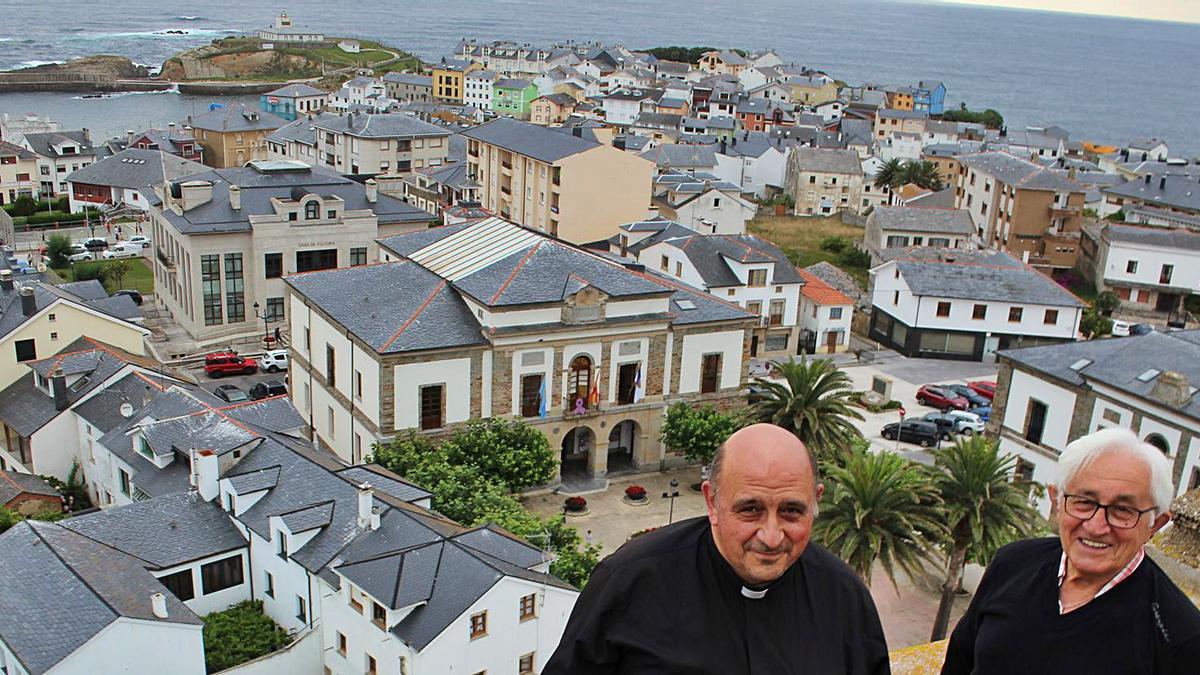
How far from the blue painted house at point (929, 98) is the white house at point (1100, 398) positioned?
14852cm

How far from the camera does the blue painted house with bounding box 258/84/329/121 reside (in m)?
136

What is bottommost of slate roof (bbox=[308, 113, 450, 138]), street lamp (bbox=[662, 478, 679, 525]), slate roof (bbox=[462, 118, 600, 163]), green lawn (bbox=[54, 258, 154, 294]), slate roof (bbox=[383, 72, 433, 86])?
green lawn (bbox=[54, 258, 154, 294])

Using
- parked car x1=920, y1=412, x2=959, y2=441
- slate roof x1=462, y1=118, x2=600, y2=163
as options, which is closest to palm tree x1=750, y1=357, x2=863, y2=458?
parked car x1=920, y1=412, x2=959, y2=441

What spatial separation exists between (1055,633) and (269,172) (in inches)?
2463

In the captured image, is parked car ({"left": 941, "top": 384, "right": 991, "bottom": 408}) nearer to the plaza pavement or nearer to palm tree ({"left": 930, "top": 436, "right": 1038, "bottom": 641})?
the plaza pavement

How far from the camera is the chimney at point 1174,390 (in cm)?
3409

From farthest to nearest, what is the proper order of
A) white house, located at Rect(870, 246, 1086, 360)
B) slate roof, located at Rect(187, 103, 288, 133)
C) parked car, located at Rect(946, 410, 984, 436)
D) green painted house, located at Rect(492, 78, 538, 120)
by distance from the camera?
green painted house, located at Rect(492, 78, 538, 120) < slate roof, located at Rect(187, 103, 288, 133) < white house, located at Rect(870, 246, 1086, 360) < parked car, located at Rect(946, 410, 984, 436)

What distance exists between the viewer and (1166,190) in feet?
329

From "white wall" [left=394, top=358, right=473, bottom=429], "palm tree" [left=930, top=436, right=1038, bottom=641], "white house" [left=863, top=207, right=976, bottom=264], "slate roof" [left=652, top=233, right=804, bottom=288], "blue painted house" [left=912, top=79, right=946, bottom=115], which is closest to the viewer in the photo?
"palm tree" [left=930, top=436, right=1038, bottom=641]

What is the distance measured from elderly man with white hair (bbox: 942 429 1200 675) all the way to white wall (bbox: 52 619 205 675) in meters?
23.3

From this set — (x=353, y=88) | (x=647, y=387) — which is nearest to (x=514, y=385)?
(x=647, y=387)

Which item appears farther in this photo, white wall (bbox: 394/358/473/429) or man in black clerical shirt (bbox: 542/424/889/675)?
white wall (bbox: 394/358/473/429)

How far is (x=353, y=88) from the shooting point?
500ft

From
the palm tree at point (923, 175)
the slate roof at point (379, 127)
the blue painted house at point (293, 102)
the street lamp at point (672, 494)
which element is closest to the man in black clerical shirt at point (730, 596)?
the street lamp at point (672, 494)
